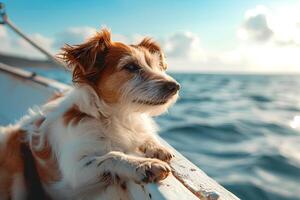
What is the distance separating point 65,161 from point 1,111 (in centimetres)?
374

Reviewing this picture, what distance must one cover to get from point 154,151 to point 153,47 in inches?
43.3

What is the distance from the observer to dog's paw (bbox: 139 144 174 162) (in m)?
2.62

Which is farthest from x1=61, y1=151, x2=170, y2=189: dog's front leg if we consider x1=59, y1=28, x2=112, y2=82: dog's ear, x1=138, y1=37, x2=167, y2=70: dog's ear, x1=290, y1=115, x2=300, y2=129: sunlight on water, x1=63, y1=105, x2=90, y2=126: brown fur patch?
x1=290, y1=115, x2=300, y2=129: sunlight on water

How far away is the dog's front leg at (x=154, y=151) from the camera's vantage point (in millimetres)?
2619

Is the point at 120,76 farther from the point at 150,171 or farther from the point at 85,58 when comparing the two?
the point at 150,171

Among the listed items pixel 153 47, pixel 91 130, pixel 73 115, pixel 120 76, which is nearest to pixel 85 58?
pixel 120 76

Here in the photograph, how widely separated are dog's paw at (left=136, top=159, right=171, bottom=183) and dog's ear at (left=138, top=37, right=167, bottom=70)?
136 centimetres

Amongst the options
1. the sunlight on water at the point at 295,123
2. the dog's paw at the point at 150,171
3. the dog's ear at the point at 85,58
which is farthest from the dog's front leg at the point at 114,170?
the sunlight on water at the point at 295,123

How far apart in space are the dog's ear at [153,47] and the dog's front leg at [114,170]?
1284 millimetres

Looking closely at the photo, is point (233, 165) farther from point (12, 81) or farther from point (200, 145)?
point (12, 81)

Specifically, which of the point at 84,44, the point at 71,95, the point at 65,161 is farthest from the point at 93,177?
the point at 84,44

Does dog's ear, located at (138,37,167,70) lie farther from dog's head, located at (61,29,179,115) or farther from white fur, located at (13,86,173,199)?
white fur, located at (13,86,173,199)

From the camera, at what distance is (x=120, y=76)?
2.86 m

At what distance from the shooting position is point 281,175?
5.21 metres
